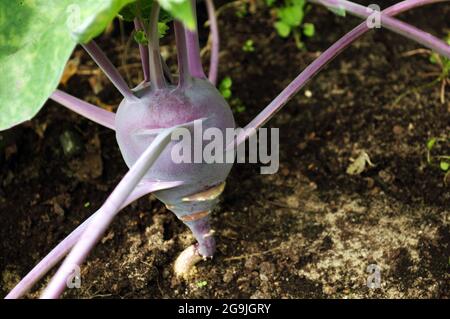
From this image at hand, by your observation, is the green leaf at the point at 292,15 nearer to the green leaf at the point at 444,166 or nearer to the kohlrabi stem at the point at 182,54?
the green leaf at the point at 444,166

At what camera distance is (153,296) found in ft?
3.95

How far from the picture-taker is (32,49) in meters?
0.82

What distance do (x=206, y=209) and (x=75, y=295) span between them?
1.09ft

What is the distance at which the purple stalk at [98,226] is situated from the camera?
2.22 feet

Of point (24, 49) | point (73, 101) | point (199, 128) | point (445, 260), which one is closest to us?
point (24, 49)

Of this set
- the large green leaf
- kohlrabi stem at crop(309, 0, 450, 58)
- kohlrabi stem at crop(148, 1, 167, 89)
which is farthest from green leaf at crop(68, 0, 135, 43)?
kohlrabi stem at crop(309, 0, 450, 58)

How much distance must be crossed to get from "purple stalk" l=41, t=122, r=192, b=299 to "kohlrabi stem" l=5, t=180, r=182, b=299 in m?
0.08

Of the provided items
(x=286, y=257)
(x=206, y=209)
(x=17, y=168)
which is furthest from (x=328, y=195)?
(x=17, y=168)

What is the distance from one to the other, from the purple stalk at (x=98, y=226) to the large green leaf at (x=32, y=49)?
0.14m

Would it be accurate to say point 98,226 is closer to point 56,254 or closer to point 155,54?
point 56,254

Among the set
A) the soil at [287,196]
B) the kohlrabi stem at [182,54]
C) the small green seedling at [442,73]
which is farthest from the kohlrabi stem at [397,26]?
the small green seedling at [442,73]

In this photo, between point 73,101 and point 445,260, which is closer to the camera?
point 73,101

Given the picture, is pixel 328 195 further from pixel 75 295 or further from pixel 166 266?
pixel 75 295
